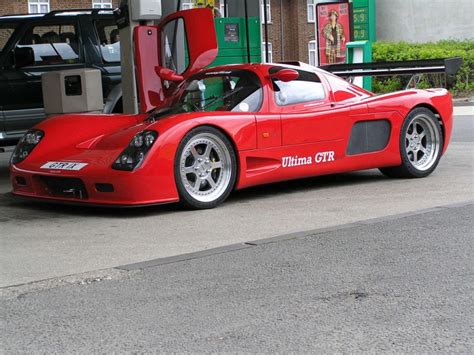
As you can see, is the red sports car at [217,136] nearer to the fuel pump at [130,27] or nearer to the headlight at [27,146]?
the headlight at [27,146]

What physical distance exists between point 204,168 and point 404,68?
3.47 metres

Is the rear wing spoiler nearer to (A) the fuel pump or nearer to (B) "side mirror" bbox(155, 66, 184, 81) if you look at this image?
(B) "side mirror" bbox(155, 66, 184, 81)

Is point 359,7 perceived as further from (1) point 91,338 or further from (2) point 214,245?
(1) point 91,338

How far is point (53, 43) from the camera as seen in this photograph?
11133 millimetres

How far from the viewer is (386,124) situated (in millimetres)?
8508

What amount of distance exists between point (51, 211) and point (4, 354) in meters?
4.13

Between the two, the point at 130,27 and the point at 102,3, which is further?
the point at 102,3

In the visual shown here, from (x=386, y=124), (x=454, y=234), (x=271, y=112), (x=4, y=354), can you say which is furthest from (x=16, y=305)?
(x=386, y=124)

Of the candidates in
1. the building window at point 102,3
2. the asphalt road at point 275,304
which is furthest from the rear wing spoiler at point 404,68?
the building window at point 102,3

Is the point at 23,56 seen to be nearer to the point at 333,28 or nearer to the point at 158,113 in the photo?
the point at 158,113

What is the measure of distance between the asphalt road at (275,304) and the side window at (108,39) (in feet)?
21.0

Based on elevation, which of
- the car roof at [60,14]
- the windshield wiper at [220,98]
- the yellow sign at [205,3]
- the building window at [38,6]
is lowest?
the windshield wiper at [220,98]

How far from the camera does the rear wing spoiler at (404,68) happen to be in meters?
9.16

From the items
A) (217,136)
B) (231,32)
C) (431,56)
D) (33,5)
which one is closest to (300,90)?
(217,136)
